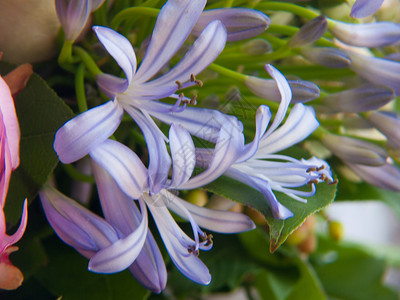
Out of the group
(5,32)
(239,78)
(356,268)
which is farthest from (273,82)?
(356,268)

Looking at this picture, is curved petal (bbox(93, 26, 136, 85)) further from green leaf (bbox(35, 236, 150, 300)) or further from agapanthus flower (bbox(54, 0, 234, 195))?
green leaf (bbox(35, 236, 150, 300))

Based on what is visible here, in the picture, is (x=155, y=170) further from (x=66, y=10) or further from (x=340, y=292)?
(x=340, y=292)

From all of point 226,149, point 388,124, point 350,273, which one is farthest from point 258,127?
point 350,273

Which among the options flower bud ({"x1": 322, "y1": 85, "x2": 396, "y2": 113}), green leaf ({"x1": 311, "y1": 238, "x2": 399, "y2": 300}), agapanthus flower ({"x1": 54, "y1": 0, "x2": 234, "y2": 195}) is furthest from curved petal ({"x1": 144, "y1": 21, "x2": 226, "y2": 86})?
green leaf ({"x1": 311, "y1": 238, "x2": 399, "y2": 300})

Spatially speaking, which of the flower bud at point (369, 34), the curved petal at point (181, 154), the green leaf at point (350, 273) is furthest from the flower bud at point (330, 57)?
the green leaf at point (350, 273)

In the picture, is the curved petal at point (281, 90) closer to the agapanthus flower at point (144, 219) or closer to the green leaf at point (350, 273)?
the agapanthus flower at point (144, 219)

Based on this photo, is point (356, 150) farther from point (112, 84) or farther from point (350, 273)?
point (350, 273)
